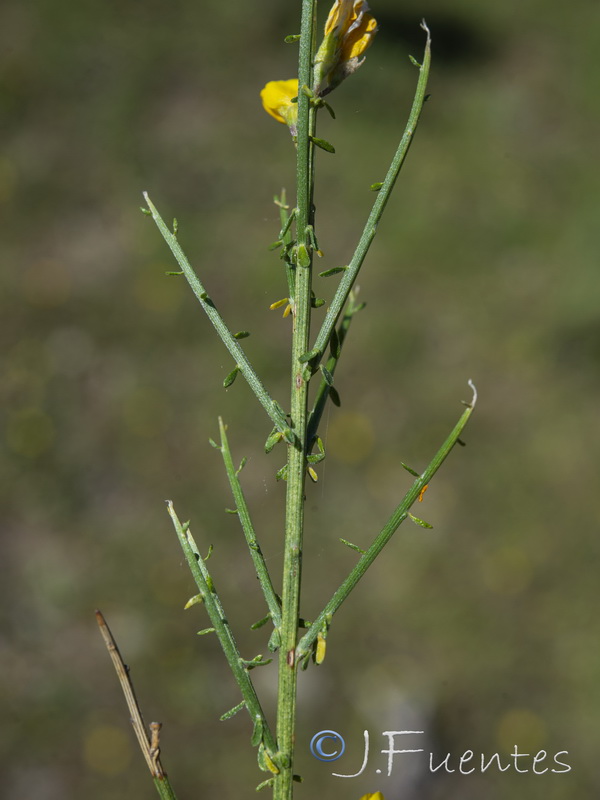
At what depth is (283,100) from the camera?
76 centimetres

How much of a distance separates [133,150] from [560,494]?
2.84 metres

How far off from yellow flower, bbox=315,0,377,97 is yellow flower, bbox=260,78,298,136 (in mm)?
68

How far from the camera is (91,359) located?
140 inches

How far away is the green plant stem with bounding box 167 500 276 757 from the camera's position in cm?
69

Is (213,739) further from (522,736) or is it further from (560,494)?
(560,494)

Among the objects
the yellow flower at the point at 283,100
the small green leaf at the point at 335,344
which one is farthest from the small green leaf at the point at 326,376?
the yellow flower at the point at 283,100

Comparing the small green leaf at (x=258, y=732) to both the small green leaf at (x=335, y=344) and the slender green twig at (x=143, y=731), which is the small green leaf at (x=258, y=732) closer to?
the slender green twig at (x=143, y=731)

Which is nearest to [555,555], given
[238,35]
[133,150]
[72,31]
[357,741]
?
[357,741]

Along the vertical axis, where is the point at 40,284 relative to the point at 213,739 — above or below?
above

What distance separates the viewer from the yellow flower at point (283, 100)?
76cm

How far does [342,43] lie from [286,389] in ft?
8.74

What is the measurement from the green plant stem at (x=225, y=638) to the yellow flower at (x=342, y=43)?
438mm

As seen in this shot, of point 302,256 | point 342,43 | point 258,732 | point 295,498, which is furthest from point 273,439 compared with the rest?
point 342,43

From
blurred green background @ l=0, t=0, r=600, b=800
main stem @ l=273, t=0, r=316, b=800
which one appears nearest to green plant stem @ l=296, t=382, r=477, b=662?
main stem @ l=273, t=0, r=316, b=800
